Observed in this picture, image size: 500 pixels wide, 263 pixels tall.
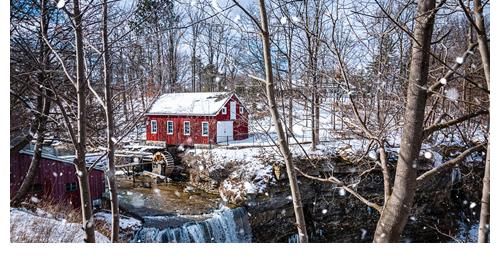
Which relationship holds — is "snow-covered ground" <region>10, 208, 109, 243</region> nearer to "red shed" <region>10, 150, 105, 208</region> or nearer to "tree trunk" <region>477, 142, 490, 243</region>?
"red shed" <region>10, 150, 105, 208</region>

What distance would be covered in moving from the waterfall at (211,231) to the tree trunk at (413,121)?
291 centimetres

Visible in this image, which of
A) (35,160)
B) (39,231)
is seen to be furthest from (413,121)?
(35,160)

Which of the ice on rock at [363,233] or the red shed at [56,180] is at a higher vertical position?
the red shed at [56,180]

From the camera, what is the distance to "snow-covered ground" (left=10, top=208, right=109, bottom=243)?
1738 millimetres

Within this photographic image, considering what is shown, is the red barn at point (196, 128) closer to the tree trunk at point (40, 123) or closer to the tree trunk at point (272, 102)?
the tree trunk at point (40, 123)

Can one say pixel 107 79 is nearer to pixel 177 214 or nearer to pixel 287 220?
pixel 287 220

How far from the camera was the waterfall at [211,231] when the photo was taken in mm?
3656

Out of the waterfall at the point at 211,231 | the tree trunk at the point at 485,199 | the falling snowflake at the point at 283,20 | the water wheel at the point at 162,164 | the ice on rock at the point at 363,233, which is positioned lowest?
the waterfall at the point at 211,231

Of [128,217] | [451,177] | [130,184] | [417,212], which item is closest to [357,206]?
[417,212]

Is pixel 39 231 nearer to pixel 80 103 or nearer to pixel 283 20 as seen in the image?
pixel 80 103

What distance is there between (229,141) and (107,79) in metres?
3.78

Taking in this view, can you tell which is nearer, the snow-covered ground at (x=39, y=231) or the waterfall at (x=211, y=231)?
the snow-covered ground at (x=39, y=231)

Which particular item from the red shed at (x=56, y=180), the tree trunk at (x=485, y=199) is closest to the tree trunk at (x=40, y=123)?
the red shed at (x=56, y=180)

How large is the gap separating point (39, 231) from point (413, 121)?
6.47ft
